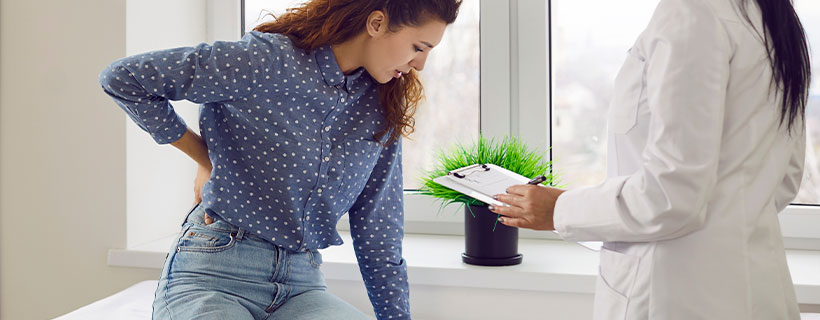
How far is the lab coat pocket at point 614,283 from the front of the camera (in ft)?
2.99

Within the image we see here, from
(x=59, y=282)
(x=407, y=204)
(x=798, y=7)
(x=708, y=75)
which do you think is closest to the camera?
(x=708, y=75)

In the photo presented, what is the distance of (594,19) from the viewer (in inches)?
71.2

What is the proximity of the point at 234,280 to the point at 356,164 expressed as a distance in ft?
0.96

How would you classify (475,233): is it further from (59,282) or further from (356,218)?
(59,282)

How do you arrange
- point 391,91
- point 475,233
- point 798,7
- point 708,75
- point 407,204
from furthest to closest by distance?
1. point 407,204
2. point 798,7
3. point 475,233
4. point 391,91
5. point 708,75

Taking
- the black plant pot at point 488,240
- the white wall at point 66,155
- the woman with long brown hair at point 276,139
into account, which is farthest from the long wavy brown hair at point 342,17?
the white wall at point 66,155

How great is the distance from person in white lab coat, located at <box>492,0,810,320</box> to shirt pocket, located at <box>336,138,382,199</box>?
0.47 metres

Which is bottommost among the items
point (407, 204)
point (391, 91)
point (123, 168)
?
point (407, 204)

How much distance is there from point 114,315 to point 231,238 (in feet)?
1.36

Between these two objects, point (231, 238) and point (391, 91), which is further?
point (391, 91)

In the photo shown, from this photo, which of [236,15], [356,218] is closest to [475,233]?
[356,218]

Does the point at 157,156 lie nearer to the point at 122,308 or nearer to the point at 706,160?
the point at 122,308

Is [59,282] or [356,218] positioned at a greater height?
[356,218]

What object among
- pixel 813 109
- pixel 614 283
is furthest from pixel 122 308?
pixel 813 109
